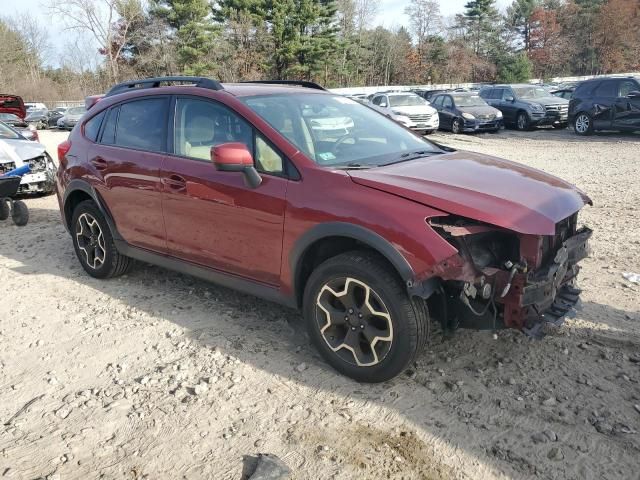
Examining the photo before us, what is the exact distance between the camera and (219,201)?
3.86m

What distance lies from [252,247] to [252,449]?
1394 mm

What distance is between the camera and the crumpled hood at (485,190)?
295 centimetres

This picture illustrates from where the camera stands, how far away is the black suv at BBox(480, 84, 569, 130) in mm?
19688

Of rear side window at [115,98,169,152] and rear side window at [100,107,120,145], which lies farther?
rear side window at [100,107,120,145]

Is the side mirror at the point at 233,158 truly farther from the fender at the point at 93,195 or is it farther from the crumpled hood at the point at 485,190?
the fender at the point at 93,195

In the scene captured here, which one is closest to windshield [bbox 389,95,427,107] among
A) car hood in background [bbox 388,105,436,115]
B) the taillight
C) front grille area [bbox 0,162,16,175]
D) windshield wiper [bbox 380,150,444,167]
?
car hood in background [bbox 388,105,436,115]

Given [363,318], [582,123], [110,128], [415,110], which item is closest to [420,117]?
[415,110]

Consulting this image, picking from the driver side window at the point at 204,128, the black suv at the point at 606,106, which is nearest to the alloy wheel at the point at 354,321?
the driver side window at the point at 204,128

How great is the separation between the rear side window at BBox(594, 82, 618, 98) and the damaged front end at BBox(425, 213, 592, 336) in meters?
15.5

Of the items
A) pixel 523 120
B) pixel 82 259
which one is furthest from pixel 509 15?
pixel 82 259

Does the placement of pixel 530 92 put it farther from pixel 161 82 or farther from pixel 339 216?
pixel 339 216

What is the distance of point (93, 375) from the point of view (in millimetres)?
3562

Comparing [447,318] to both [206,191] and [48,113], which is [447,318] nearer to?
[206,191]

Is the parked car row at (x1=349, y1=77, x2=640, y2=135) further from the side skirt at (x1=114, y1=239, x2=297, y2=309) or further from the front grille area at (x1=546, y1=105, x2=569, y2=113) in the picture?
the side skirt at (x1=114, y1=239, x2=297, y2=309)
